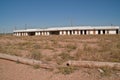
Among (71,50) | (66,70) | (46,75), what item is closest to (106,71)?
(66,70)

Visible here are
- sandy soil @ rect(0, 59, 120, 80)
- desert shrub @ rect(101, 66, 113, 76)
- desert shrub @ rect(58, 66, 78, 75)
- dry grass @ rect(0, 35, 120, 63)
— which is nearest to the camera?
sandy soil @ rect(0, 59, 120, 80)

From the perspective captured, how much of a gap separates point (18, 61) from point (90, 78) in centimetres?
415

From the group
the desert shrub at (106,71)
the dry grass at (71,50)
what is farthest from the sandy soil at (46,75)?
the dry grass at (71,50)

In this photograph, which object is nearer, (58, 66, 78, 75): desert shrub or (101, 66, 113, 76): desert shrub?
(101, 66, 113, 76): desert shrub

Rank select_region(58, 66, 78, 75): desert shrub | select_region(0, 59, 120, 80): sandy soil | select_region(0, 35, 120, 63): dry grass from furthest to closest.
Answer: select_region(0, 35, 120, 63): dry grass, select_region(58, 66, 78, 75): desert shrub, select_region(0, 59, 120, 80): sandy soil

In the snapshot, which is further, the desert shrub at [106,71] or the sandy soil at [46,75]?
the desert shrub at [106,71]

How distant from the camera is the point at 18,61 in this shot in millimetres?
7660

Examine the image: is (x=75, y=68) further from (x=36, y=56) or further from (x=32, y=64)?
(x=36, y=56)

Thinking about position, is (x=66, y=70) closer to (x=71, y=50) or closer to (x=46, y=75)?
(x=46, y=75)

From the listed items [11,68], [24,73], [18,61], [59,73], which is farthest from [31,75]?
[18,61]

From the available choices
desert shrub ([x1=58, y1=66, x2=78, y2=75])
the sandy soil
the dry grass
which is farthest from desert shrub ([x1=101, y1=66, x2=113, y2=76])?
the dry grass

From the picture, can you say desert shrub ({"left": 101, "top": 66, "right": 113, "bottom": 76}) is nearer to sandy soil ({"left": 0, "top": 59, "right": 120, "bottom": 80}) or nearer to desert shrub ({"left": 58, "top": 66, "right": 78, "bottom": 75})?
sandy soil ({"left": 0, "top": 59, "right": 120, "bottom": 80})

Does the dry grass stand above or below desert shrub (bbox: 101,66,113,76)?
below

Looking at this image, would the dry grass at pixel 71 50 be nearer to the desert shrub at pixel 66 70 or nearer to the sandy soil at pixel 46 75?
the desert shrub at pixel 66 70
